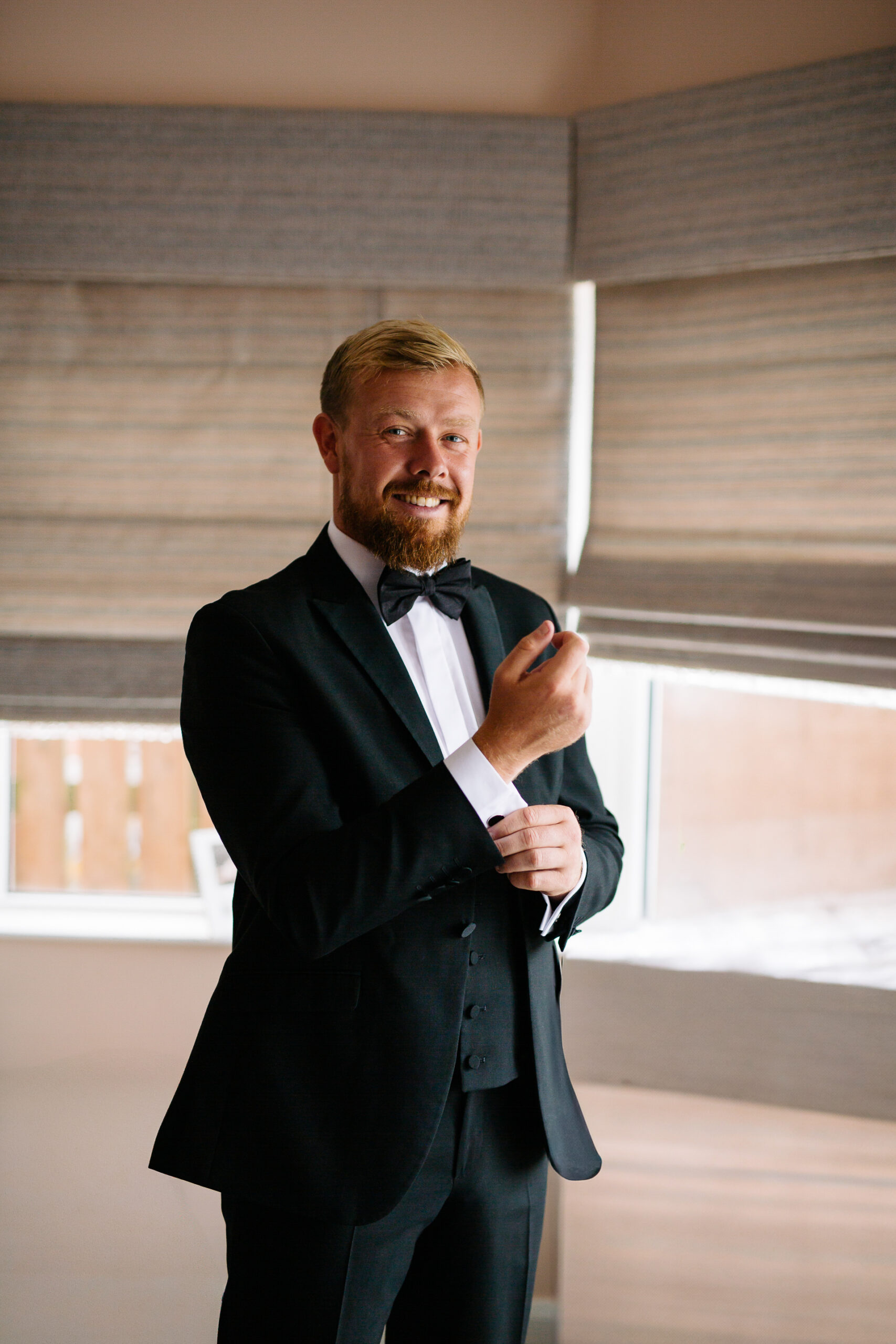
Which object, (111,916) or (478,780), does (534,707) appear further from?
(111,916)

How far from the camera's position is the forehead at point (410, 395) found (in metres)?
1.27

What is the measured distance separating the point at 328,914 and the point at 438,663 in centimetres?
39

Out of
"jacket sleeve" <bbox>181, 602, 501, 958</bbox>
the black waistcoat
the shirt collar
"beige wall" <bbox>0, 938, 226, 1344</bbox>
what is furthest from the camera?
"beige wall" <bbox>0, 938, 226, 1344</bbox>

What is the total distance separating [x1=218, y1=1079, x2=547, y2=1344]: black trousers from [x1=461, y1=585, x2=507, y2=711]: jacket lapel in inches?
19.5

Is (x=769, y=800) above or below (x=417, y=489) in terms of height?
below

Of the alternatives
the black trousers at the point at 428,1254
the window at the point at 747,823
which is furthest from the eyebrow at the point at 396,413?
the window at the point at 747,823

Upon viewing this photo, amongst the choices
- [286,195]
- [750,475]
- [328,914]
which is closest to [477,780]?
[328,914]

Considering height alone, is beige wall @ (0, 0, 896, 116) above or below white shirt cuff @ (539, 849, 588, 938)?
above

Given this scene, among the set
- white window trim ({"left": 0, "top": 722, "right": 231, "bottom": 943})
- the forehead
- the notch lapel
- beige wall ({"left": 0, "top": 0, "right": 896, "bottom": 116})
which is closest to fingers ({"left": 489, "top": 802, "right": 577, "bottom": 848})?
the notch lapel

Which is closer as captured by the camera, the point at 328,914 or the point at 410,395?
the point at 328,914

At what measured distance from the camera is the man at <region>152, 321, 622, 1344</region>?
3.61ft

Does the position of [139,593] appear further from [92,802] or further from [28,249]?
[28,249]

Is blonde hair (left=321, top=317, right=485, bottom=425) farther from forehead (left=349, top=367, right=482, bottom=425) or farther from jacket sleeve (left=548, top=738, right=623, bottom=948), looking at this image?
jacket sleeve (left=548, top=738, right=623, bottom=948)

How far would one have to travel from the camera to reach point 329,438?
1.35 metres
